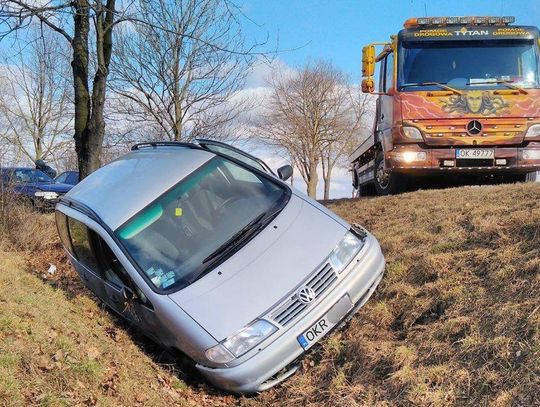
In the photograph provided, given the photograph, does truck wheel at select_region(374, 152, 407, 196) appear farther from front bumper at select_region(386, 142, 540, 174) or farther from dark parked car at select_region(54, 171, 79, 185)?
dark parked car at select_region(54, 171, 79, 185)

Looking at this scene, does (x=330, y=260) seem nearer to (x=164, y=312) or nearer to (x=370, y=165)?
(x=164, y=312)

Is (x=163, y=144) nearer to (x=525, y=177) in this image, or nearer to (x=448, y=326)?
(x=448, y=326)

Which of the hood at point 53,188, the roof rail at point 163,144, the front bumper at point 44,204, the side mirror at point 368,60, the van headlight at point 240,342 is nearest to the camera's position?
the van headlight at point 240,342

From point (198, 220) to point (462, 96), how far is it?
548cm

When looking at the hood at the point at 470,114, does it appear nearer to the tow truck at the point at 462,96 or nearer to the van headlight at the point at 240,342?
the tow truck at the point at 462,96

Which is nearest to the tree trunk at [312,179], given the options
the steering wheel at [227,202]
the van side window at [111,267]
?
the steering wheel at [227,202]

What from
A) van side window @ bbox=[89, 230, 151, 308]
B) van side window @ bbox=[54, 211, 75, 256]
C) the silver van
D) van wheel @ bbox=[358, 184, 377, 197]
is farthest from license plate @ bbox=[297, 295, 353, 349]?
van wheel @ bbox=[358, 184, 377, 197]

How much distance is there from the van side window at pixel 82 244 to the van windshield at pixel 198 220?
2.78 ft

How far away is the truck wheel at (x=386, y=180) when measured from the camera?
31.6 feet

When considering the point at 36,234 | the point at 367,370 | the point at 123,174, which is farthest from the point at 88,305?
the point at 36,234

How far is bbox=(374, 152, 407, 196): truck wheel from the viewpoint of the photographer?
9.62 m

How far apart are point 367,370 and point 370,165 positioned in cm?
738

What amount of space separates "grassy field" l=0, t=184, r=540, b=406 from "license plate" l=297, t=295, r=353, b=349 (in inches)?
12.4

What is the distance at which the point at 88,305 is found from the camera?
5.58 meters
